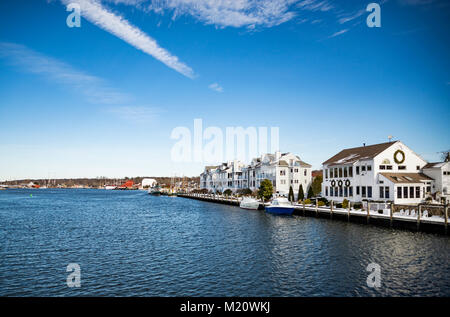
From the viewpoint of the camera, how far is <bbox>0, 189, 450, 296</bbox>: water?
747 inches

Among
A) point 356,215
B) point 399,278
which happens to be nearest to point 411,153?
point 356,215

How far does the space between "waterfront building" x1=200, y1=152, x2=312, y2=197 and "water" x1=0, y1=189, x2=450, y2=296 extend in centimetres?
4666

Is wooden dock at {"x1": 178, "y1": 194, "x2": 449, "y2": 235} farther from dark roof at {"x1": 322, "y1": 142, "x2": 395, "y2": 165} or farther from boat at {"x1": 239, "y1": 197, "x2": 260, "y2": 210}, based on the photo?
boat at {"x1": 239, "y1": 197, "x2": 260, "y2": 210}

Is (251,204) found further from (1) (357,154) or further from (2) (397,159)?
(2) (397,159)

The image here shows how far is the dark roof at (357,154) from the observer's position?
54.8 metres

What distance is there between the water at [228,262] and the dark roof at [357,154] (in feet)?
62.4

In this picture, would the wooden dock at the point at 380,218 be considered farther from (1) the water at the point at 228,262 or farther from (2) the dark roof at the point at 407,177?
(2) the dark roof at the point at 407,177

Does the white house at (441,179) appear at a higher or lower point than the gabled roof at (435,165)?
lower

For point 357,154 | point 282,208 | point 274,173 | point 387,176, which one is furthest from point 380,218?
point 274,173

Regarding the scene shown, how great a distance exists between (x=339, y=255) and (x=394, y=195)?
88.0 feet

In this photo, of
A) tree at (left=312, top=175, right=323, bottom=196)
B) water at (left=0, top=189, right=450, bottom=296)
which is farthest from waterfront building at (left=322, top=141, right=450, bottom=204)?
tree at (left=312, top=175, right=323, bottom=196)

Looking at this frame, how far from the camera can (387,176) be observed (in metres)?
50.0

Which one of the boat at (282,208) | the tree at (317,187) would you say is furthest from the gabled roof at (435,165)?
the tree at (317,187)

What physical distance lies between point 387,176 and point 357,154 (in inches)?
402
